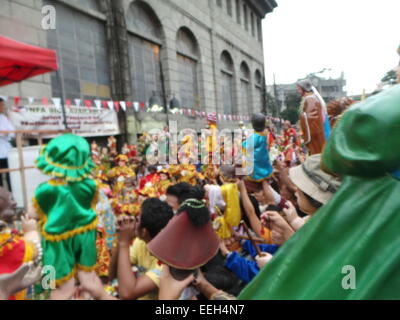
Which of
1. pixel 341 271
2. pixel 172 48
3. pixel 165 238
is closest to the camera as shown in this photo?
pixel 341 271

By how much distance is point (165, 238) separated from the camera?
1.75 meters

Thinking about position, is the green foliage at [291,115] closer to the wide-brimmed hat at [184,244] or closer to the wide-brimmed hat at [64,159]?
the wide-brimmed hat at [64,159]

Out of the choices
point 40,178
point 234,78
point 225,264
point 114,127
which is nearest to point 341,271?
point 225,264

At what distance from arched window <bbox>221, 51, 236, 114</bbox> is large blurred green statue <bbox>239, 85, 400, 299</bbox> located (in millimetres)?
17307

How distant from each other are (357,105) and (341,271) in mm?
341

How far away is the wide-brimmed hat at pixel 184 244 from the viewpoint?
168 cm

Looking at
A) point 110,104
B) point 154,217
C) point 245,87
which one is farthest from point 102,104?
point 245,87

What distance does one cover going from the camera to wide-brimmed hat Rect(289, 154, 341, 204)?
1.23m

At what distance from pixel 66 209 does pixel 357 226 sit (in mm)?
2510

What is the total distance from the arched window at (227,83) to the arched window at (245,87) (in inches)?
65.6

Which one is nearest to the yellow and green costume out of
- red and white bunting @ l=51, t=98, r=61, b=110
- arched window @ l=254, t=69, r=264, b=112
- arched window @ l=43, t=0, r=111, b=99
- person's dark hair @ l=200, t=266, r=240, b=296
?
person's dark hair @ l=200, t=266, r=240, b=296

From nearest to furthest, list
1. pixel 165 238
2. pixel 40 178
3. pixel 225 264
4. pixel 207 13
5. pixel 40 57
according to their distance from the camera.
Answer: pixel 165 238 < pixel 225 264 < pixel 40 57 < pixel 40 178 < pixel 207 13

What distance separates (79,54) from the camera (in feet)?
28.8

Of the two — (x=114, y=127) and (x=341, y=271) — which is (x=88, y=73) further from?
(x=341, y=271)
